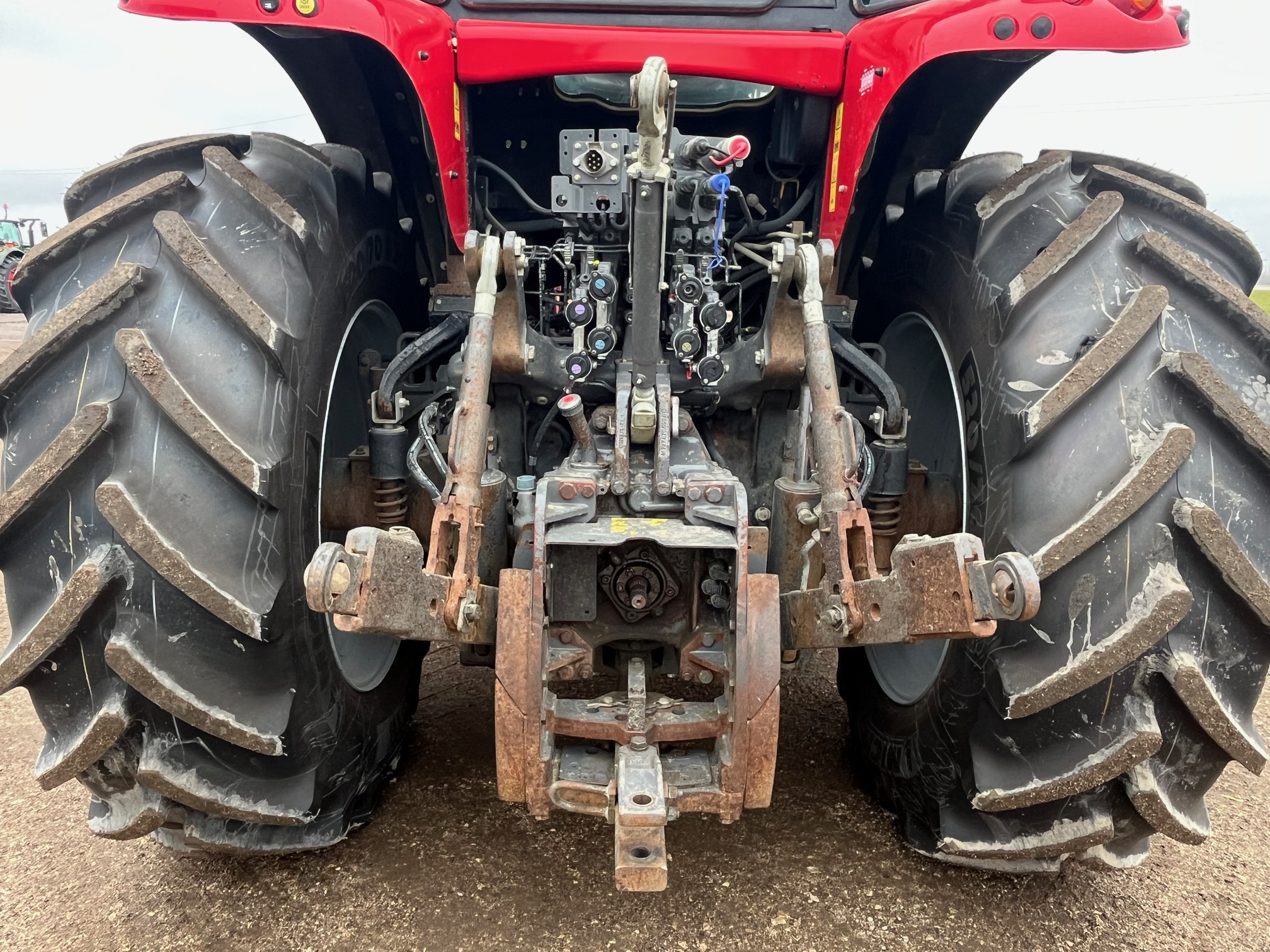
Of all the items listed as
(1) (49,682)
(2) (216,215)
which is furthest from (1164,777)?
(2) (216,215)

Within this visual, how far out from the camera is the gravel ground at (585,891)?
192 centimetres

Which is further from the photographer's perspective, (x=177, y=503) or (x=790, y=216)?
(x=790, y=216)

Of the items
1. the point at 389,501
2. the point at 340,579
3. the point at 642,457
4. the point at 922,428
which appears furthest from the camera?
the point at 922,428

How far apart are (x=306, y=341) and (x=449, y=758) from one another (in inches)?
53.8

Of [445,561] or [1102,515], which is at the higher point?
[1102,515]

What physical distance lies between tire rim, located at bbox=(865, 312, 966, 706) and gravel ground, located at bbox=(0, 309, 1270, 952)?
0.41 m

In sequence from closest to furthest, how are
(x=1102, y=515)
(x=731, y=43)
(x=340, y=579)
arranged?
(x=340, y=579), (x=1102, y=515), (x=731, y=43)

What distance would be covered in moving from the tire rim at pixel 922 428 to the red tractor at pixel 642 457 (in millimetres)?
23

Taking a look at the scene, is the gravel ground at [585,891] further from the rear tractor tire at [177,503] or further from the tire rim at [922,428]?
the tire rim at [922,428]

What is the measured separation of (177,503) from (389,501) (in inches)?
24.4

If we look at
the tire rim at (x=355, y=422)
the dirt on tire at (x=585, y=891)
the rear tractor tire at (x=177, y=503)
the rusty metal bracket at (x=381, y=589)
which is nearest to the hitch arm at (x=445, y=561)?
the rusty metal bracket at (x=381, y=589)

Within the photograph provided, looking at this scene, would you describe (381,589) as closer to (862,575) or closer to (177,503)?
(177,503)

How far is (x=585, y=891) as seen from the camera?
2035 millimetres

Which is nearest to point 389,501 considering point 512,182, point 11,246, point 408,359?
point 408,359
